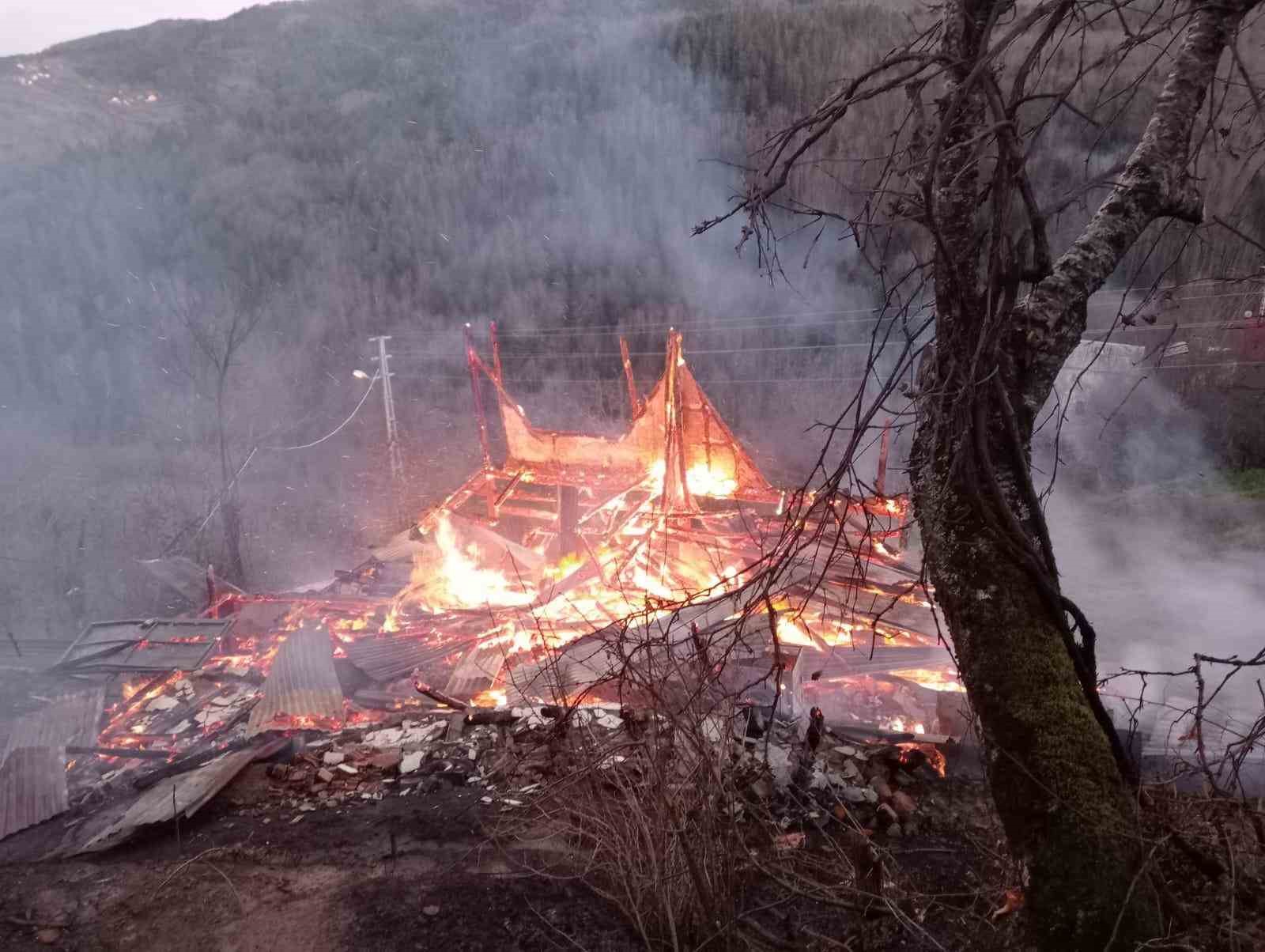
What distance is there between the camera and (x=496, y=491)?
459 inches

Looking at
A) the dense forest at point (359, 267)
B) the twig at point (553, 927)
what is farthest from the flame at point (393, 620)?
the twig at point (553, 927)

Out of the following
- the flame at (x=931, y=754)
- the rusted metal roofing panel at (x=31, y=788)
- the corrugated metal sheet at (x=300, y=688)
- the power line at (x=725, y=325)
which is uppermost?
the power line at (x=725, y=325)

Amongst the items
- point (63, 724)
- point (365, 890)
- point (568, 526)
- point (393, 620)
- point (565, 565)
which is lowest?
point (393, 620)

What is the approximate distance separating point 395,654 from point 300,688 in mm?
1200

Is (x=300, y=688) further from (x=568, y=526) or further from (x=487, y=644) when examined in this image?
(x=568, y=526)

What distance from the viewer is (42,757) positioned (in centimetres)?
666

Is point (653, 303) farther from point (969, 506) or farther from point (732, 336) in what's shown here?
point (969, 506)

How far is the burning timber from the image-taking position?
5.51 metres

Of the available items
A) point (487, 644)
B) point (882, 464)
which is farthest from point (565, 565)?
point (882, 464)

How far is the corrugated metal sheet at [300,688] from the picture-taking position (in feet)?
25.5

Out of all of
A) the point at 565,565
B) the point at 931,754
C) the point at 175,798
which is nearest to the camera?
the point at 175,798

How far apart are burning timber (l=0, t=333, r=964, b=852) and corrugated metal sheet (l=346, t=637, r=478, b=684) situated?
0.08 ft

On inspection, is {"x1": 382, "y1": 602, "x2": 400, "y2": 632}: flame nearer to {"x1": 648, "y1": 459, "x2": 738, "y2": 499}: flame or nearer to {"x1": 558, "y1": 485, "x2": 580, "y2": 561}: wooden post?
{"x1": 558, "y1": 485, "x2": 580, "y2": 561}: wooden post

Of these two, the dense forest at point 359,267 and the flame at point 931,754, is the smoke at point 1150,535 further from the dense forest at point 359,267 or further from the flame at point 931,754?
the dense forest at point 359,267
